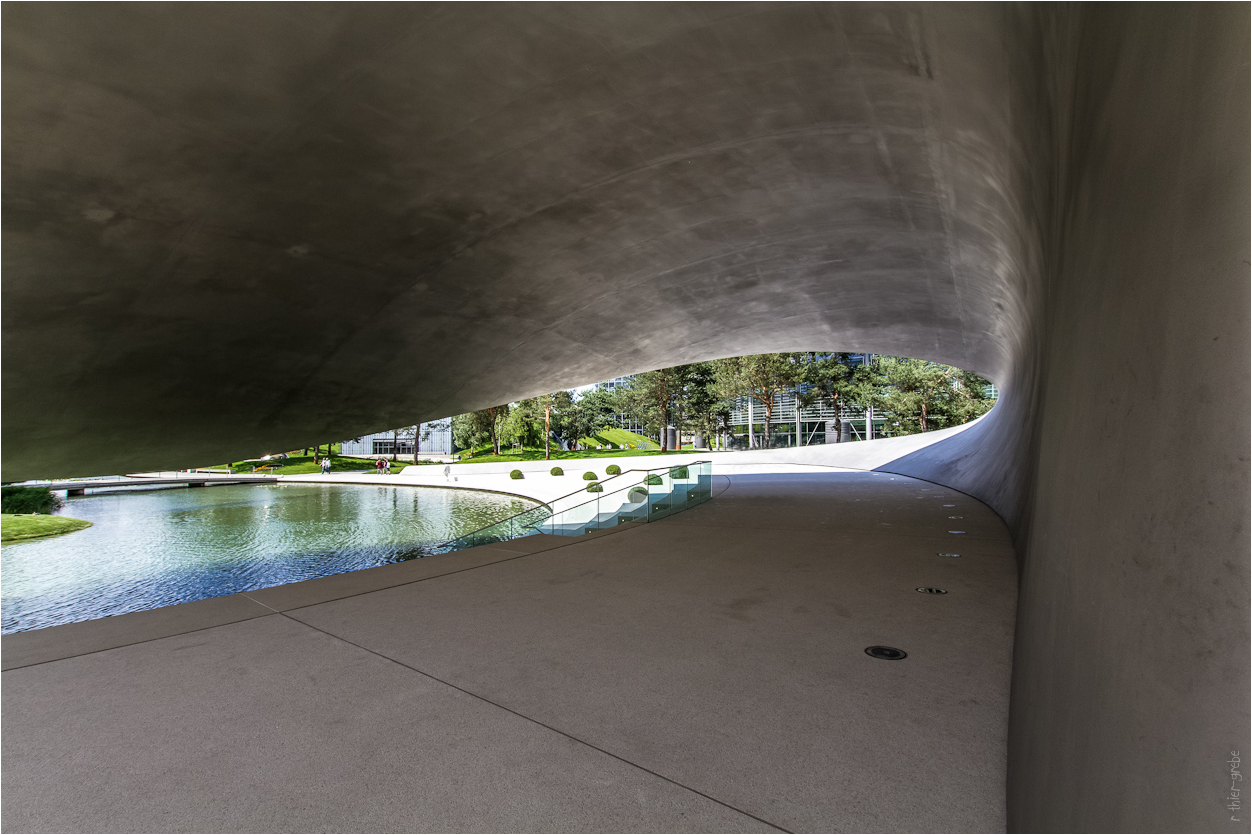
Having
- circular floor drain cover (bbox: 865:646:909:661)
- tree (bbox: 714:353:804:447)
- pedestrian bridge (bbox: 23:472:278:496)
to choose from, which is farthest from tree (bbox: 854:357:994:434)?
pedestrian bridge (bbox: 23:472:278:496)

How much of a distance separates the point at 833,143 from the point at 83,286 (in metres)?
9.21

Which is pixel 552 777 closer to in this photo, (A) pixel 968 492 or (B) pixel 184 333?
(B) pixel 184 333

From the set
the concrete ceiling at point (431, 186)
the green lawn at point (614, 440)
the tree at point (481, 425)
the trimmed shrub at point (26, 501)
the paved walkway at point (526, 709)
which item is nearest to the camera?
the paved walkway at point (526, 709)

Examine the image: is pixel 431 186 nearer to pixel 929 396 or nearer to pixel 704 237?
pixel 704 237

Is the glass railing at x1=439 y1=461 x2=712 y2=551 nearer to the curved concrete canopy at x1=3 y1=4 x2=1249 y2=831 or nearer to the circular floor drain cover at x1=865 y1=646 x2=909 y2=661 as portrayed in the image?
the curved concrete canopy at x1=3 y1=4 x2=1249 y2=831

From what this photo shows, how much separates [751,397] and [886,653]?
53038 mm

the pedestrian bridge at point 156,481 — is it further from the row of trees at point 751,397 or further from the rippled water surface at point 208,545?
the row of trees at point 751,397

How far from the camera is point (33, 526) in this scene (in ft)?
83.5

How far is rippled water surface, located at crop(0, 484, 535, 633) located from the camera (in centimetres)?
1606

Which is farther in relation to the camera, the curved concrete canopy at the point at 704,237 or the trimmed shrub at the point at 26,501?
the trimmed shrub at the point at 26,501

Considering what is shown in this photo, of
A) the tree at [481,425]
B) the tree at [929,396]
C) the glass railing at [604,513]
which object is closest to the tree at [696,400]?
the tree at [929,396]

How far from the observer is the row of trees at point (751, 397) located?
46562mm

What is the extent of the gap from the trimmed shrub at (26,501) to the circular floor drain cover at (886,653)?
140 ft

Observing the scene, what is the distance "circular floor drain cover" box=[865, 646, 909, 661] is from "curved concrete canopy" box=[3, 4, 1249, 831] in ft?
4.96
